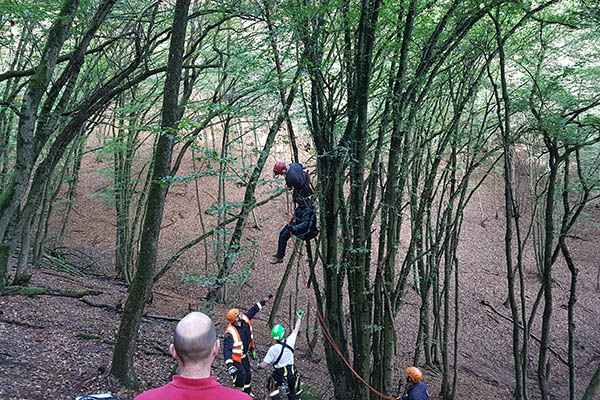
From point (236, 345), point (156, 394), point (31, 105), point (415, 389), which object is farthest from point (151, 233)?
point (415, 389)

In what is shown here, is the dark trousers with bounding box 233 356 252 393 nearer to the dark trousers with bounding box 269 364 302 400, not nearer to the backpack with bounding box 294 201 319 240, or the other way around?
the dark trousers with bounding box 269 364 302 400

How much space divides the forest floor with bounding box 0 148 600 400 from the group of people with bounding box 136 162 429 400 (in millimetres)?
1172

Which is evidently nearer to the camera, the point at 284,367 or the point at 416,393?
the point at 416,393

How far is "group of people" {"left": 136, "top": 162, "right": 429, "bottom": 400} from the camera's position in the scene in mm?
1771

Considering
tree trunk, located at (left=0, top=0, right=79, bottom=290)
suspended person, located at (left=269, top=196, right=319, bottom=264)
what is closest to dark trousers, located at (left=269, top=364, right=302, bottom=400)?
suspended person, located at (left=269, top=196, right=319, bottom=264)

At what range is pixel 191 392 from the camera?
175 centimetres

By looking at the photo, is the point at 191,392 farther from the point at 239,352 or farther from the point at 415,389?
the point at 239,352

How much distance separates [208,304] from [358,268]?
286cm

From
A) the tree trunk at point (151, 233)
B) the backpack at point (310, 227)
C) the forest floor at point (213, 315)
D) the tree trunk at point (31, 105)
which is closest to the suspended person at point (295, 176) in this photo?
the backpack at point (310, 227)

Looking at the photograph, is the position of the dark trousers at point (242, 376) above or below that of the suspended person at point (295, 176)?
below

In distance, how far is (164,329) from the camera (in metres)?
9.37

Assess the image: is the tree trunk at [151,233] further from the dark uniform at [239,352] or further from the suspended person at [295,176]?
the suspended person at [295,176]

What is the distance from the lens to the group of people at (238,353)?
5.81 feet

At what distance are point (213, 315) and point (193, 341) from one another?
6571 millimetres
